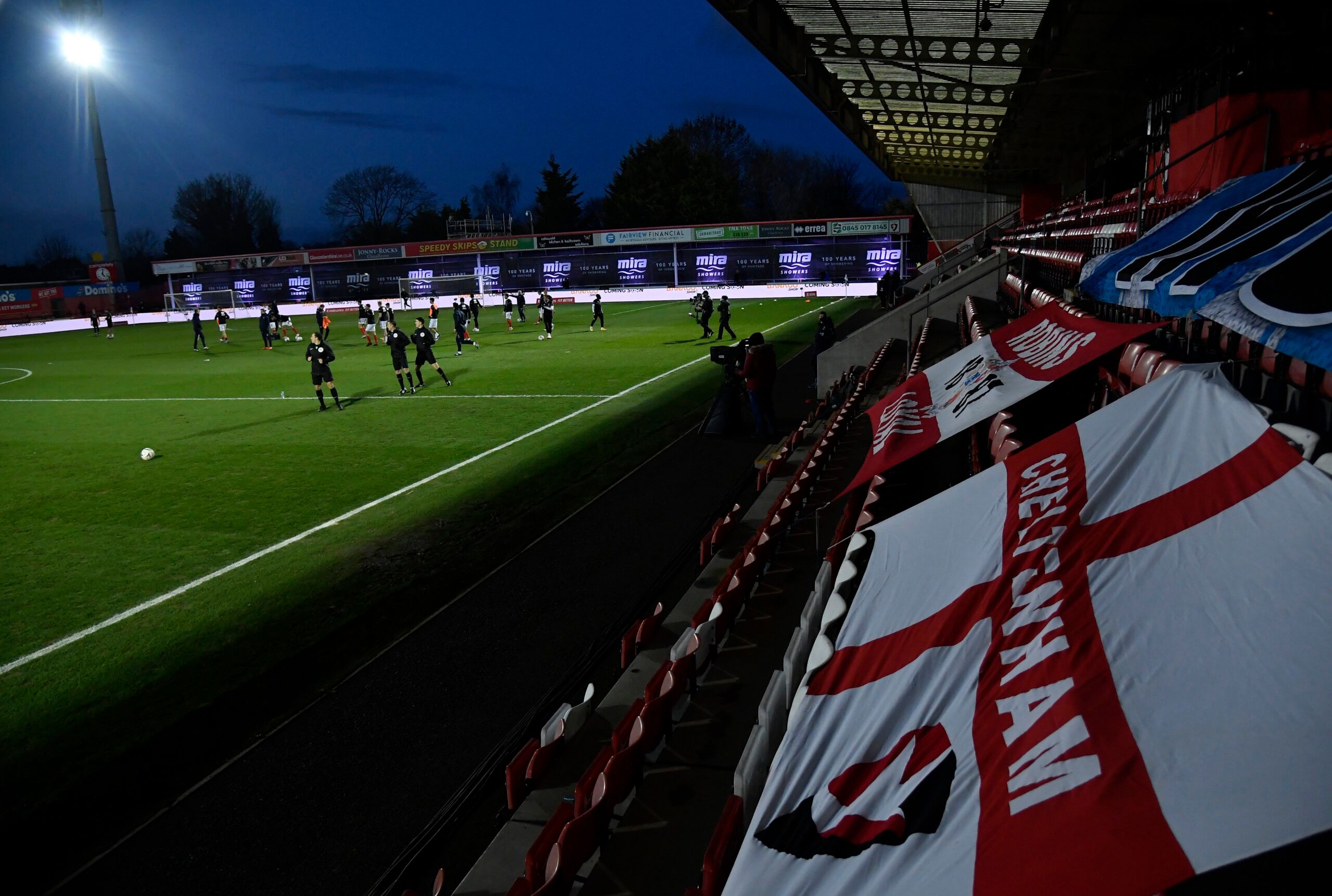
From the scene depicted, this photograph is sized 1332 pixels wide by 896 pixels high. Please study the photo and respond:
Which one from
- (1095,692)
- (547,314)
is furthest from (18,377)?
(1095,692)

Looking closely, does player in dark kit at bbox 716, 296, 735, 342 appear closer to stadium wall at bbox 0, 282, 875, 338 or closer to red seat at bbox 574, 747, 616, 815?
stadium wall at bbox 0, 282, 875, 338

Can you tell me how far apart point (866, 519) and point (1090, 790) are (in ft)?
15.4

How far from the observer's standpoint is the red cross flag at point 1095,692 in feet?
5.20

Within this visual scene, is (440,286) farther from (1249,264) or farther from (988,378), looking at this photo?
(1249,264)

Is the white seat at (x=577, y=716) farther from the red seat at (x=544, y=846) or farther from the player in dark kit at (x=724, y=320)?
the player in dark kit at (x=724, y=320)

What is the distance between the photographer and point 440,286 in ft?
189

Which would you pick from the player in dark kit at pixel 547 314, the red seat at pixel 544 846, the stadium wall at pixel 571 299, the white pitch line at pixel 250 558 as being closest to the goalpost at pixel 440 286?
the stadium wall at pixel 571 299

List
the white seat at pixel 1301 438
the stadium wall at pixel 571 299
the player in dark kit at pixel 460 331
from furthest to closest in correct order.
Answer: the stadium wall at pixel 571 299 < the player in dark kit at pixel 460 331 < the white seat at pixel 1301 438

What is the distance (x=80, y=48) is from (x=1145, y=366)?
71.6 metres

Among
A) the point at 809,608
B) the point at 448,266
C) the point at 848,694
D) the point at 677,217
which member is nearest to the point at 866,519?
the point at 809,608

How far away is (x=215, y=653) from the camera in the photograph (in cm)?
671

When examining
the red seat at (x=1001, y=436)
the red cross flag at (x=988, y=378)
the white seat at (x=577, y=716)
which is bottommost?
the white seat at (x=577, y=716)

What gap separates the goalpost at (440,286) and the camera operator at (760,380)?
1841 inches

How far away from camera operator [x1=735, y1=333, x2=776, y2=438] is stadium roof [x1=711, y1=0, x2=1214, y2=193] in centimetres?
509
